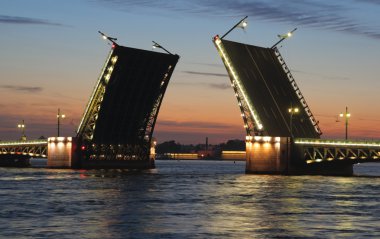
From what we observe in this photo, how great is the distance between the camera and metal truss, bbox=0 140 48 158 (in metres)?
104

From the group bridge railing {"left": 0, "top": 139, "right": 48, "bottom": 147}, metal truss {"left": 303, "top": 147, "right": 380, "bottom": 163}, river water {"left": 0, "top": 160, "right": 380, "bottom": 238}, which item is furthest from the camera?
bridge railing {"left": 0, "top": 139, "right": 48, "bottom": 147}

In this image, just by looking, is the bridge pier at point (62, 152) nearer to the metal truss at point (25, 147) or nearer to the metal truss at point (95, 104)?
the metal truss at point (95, 104)

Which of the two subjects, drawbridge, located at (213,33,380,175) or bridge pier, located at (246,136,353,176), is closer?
drawbridge, located at (213,33,380,175)

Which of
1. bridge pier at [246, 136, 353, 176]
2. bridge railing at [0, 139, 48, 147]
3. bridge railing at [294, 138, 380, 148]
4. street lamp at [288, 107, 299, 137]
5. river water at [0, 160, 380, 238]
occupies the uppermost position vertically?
street lamp at [288, 107, 299, 137]

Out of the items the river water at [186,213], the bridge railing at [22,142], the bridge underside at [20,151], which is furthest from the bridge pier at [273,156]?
the bridge underside at [20,151]

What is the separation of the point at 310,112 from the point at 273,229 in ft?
189

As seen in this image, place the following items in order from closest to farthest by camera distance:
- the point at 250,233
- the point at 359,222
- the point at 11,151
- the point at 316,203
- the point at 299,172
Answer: the point at 250,233 < the point at 359,222 < the point at 316,203 < the point at 299,172 < the point at 11,151

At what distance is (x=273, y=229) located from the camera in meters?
30.1

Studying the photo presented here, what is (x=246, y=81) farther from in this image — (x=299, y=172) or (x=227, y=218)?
(x=227, y=218)

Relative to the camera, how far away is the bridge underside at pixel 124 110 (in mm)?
78500

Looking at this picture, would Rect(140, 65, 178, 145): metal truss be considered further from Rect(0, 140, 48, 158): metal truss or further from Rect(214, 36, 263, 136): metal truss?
Rect(0, 140, 48, 158): metal truss

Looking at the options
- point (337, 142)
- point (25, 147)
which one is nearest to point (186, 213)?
point (337, 142)

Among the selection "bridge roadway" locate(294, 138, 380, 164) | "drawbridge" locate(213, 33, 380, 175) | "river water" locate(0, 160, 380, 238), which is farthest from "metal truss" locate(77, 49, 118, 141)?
"river water" locate(0, 160, 380, 238)

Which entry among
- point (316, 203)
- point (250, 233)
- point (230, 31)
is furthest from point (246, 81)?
point (250, 233)
